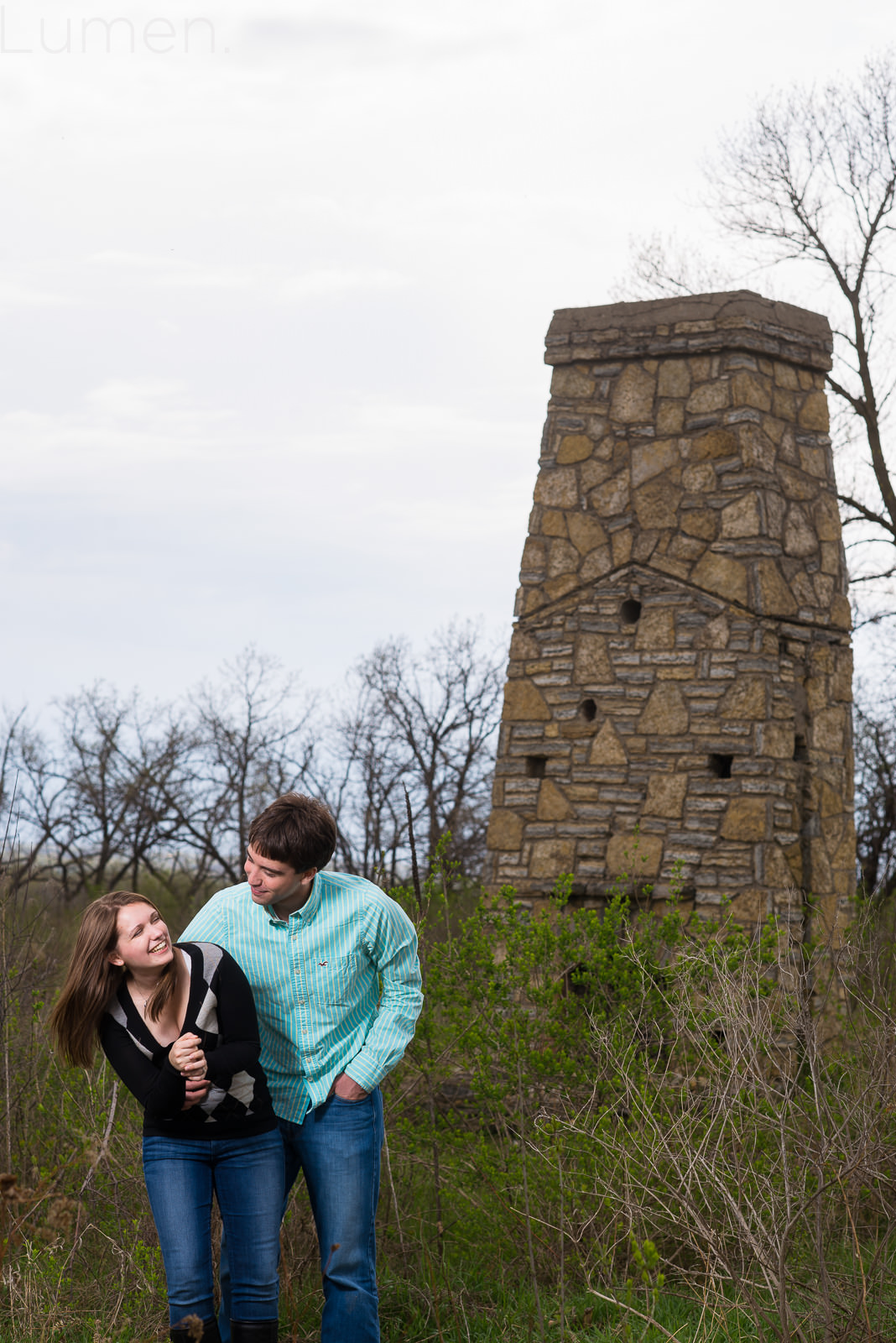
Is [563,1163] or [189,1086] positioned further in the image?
[563,1163]

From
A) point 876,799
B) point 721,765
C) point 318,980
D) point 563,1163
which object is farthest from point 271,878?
point 876,799

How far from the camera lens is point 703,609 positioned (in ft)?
31.7

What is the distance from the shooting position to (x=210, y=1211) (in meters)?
3.37

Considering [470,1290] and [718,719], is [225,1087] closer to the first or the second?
[470,1290]

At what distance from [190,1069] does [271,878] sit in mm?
516

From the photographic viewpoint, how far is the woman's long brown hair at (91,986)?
3338mm

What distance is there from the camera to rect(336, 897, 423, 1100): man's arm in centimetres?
349

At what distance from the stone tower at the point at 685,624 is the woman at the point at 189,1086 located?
629 centimetres

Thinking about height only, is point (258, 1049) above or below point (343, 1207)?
above

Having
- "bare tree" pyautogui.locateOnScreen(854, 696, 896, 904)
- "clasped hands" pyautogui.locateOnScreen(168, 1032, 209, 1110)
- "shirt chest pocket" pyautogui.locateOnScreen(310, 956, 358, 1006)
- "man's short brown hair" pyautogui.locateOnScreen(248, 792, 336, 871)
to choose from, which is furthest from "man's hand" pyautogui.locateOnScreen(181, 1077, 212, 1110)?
"bare tree" pyautogui.locateOnScreen(854, 696, 896, 904)

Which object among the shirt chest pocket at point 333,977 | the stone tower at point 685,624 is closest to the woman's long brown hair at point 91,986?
the shirt chest pocket at point 333,977

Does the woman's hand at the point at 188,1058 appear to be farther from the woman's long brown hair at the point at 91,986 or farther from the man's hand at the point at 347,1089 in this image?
the man's hand at the point at 347,1089

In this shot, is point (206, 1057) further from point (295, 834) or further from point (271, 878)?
point (295, 834)

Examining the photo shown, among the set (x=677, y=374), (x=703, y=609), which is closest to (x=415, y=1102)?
(x=703, y=609)
